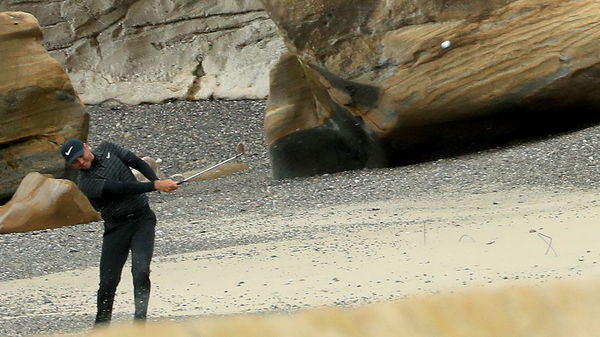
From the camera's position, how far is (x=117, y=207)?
659 cm

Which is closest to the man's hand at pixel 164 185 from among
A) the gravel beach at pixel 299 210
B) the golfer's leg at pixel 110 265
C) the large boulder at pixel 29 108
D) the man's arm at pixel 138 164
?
the man's arm at pixel 138 164

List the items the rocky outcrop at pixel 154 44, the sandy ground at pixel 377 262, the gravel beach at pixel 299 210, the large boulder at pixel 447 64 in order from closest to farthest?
the sandy ground at pixel 377 262, the gravel beach at pixel 299 210, the large boulder at pixel 447 64, the rocky outcrop at pixel 154 44

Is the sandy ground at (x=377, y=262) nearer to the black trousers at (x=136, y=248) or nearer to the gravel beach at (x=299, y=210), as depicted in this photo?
the gravel beach at (x=299, y=210)

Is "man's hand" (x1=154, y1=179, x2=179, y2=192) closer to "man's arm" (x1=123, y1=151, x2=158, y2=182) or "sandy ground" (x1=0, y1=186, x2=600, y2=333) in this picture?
"man's arm" (x1=123, y1=151, x2=158, y2=182)

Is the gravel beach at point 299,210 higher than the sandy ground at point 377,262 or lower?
lower

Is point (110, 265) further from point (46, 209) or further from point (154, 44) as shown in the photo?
point (154, 44)

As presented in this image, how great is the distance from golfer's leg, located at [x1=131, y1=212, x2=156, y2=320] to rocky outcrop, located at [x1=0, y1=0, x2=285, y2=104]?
577 inches

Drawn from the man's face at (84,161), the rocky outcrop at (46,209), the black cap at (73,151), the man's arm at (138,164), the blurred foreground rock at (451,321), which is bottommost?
the rocky outcrop at (46,209)

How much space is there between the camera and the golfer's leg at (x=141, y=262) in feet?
21.9

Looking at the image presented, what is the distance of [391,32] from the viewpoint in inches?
502

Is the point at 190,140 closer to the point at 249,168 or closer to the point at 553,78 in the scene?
the point at 249,168

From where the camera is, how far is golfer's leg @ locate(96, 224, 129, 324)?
21.9 ft

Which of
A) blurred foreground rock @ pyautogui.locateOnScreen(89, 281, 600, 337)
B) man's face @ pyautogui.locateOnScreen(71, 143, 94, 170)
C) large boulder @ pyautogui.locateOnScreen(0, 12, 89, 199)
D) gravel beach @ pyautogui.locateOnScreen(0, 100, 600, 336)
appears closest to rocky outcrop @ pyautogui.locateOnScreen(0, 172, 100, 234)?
gravel beach @ pyautogui.locateOnScreen(0, 100, 600, 336)

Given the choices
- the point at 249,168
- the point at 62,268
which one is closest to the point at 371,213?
the point at 62,268
